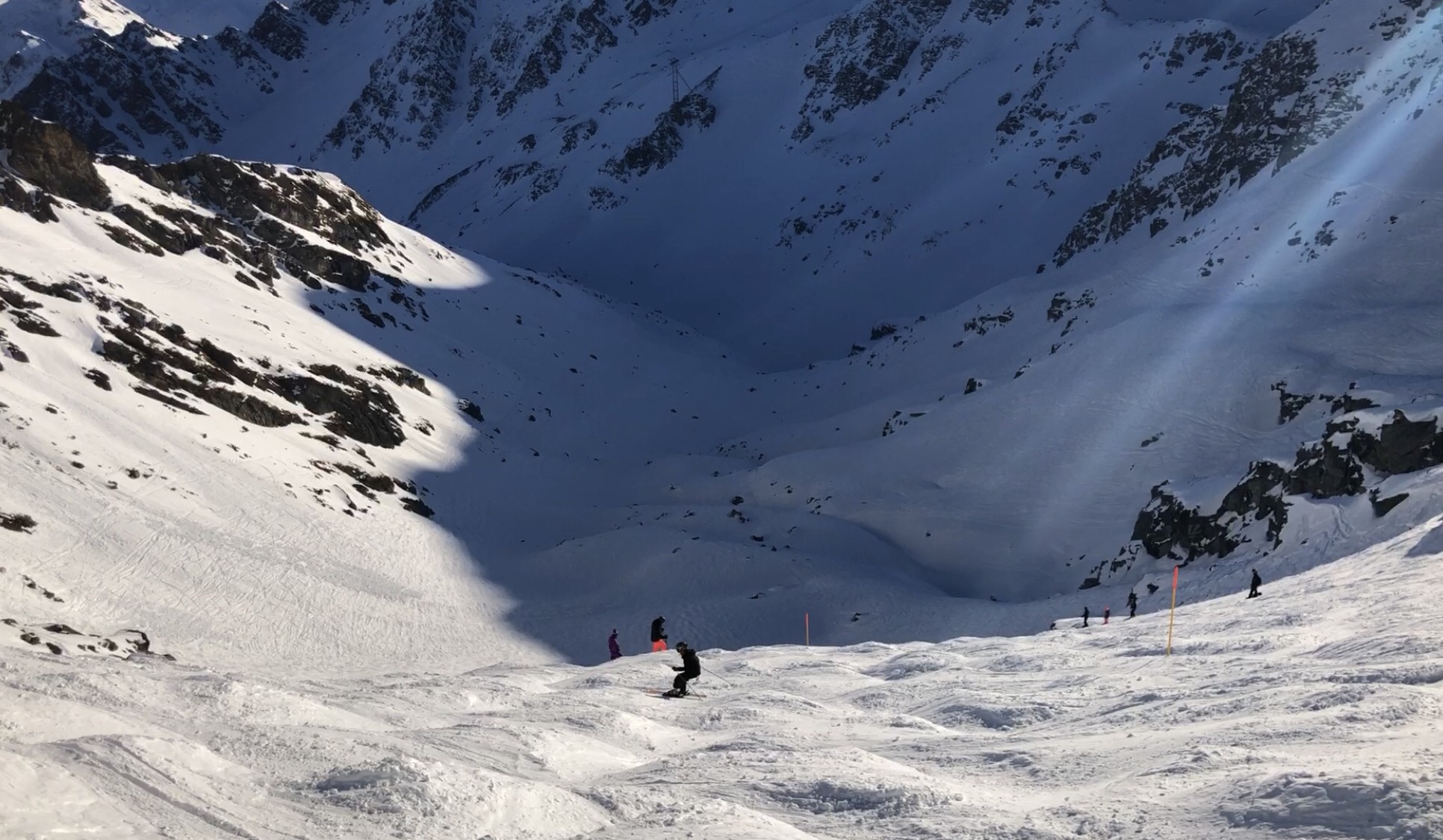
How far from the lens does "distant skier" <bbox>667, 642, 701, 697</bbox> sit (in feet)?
60.0

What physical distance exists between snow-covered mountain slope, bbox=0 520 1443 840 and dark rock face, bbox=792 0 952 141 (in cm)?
10845

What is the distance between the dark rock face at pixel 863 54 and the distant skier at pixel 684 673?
108257mm

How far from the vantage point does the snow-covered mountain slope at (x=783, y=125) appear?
3041 inches

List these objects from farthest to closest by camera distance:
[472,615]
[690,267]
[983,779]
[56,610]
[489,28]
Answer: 1. [489,28]
2. [690,267]
3. [472,615]
4. [56,610]
5. [983,779]

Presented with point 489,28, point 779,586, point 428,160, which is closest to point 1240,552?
point 779,586

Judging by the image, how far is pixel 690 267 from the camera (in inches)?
4341

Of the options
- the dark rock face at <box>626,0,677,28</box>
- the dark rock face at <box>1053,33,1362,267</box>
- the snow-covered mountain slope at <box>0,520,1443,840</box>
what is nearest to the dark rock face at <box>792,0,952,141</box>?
the dark rock face at <box>626,0,677,28</box>

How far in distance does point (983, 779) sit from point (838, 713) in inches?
205

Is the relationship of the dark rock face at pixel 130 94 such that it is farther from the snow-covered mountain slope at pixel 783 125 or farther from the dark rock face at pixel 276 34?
the dark rock face at pixel 276 34

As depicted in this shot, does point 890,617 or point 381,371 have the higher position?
point 381,371

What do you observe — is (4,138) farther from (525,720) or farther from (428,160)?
(428,160)

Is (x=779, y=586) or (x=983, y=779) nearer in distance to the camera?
(x=983, y=779)

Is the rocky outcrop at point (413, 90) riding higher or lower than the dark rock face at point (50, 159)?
higher

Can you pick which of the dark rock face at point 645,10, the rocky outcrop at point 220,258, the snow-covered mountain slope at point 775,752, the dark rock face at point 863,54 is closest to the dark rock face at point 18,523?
the rocky outcrop at point 220,258
